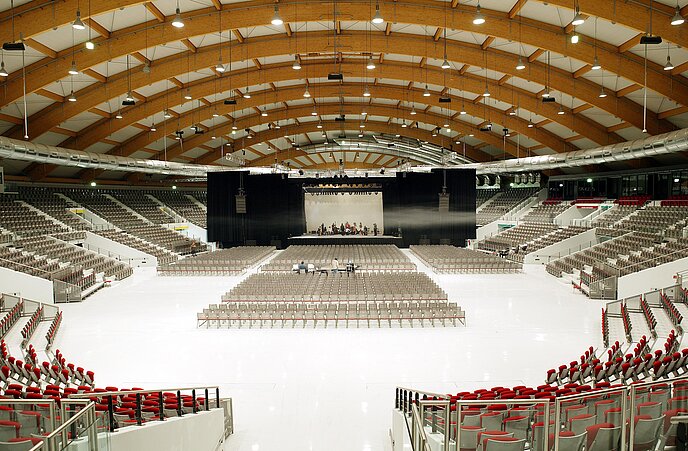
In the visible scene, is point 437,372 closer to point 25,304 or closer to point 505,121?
point 25,304

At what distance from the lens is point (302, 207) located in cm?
4269

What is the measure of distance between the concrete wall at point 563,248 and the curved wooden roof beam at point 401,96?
6.40 m

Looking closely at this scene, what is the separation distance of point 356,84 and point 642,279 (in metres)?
18.5

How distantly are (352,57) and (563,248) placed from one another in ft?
59.3

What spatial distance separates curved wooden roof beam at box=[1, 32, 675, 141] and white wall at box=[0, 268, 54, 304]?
7.54 meters

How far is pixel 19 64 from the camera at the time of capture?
19.1 m

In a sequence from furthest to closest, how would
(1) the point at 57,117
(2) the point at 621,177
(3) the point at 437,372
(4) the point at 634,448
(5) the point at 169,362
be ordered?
(2) the point at 621,177, (1) the point at 57,117, (5) the point at 169,362, (3) the point at 437,372, (4) the point at 634,448

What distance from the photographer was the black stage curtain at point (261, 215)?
41.0m

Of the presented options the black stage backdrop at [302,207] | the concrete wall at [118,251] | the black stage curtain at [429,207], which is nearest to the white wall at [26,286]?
the concrete wall at [118,251]

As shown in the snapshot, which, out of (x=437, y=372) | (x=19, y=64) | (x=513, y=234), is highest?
(x=19, y=64)

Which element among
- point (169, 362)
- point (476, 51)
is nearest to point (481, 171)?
point (476, 51)

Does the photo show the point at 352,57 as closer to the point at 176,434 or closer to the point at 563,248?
the point at 563,248

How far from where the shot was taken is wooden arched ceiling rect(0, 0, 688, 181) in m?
17.2

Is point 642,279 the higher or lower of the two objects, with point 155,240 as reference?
lower
